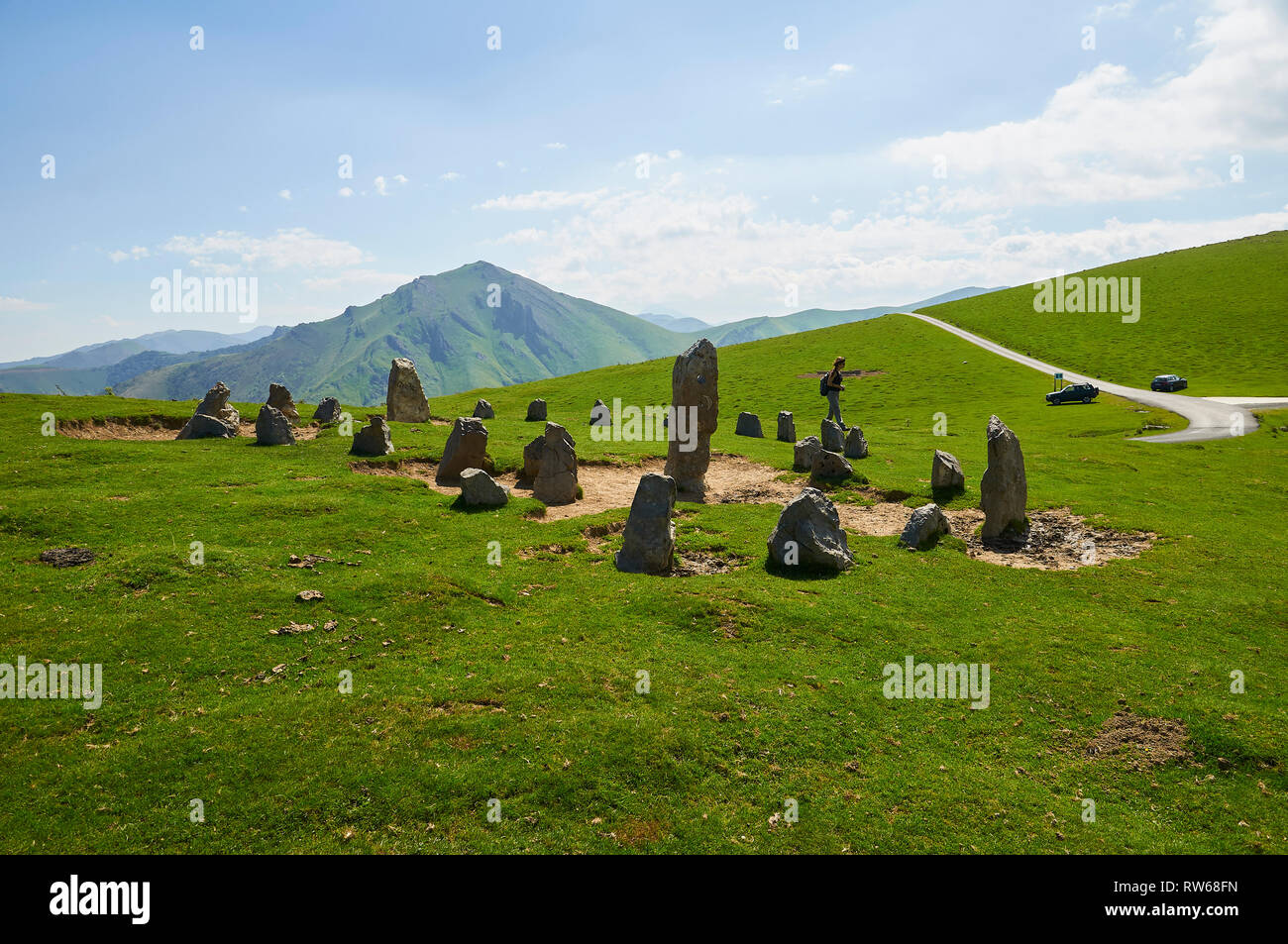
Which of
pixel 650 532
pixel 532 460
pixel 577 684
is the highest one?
pixel 532 460

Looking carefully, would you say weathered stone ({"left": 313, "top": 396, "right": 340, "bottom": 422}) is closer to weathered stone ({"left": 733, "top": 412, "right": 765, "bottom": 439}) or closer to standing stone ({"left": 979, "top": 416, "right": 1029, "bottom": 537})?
weathered stone ({"left": 733, "top": 412, "right": 765, "bottom": 439})

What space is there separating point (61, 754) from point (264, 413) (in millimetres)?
22061

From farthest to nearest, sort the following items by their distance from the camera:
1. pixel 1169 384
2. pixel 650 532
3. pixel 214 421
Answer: pixel 1169 384
pixel 214 421
pixel 650 532

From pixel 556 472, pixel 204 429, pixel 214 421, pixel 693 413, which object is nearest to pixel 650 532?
pixel 556 472

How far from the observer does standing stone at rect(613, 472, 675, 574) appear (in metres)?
17.1

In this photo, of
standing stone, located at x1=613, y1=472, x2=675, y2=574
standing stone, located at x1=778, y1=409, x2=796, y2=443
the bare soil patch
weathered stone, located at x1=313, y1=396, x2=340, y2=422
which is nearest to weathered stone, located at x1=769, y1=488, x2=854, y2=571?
standing stone, located at x1=613, y1=472, x2=675, y2=574

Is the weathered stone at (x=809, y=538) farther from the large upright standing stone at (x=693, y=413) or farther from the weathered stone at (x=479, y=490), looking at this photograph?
the weathered stone at (x=479, y=490)

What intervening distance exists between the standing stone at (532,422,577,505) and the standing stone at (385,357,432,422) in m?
17.0

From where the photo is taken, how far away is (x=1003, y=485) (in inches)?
781

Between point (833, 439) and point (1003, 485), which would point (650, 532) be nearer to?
point (1003, 485)

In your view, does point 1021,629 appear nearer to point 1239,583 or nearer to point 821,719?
point 821,719

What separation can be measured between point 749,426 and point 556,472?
20.2m

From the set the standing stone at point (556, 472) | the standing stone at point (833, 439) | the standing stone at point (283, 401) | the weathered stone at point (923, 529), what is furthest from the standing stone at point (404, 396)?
the weathered stone at point (923, 529)

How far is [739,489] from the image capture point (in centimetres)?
2648
